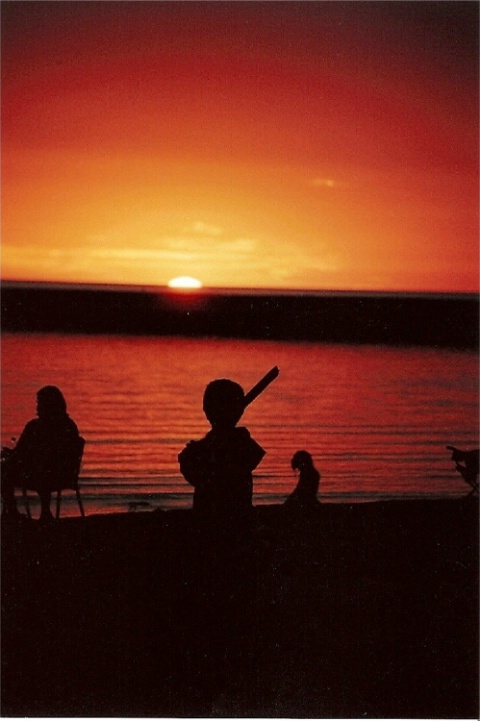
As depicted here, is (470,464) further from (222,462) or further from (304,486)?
(222,462)

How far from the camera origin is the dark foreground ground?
14.6 feet

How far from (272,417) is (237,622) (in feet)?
62.4

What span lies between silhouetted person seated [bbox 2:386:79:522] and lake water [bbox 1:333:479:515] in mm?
4375

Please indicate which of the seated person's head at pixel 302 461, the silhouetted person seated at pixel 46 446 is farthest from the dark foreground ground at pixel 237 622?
the seated person's head at pixel 302 461

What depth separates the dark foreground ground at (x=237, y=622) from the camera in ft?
14.6

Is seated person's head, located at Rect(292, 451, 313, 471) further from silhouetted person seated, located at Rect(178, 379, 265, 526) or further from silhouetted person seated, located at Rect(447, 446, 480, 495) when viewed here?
silhouetted person seated, located at Rect(178, 379, 265, 526)

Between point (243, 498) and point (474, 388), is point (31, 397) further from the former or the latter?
point (243, 498)

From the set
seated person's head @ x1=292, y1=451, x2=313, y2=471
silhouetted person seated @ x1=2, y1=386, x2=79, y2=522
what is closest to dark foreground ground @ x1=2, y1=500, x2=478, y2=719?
silhouetted person seated @ x1=2, y1=386, x2=79, y2=522

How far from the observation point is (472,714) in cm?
493

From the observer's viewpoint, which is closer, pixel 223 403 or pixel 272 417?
pixel 223 403

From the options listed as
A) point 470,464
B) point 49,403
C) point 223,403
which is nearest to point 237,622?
point 223,403

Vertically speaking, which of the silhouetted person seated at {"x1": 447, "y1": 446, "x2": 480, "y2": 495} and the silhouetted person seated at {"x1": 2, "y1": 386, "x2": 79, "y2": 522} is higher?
the silhouetted person seated at {"x1": 2, "y1": 386, "x2": 79, "y2": 522}

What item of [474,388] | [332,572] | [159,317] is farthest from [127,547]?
[159,317]

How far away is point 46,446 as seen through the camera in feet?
27.6
